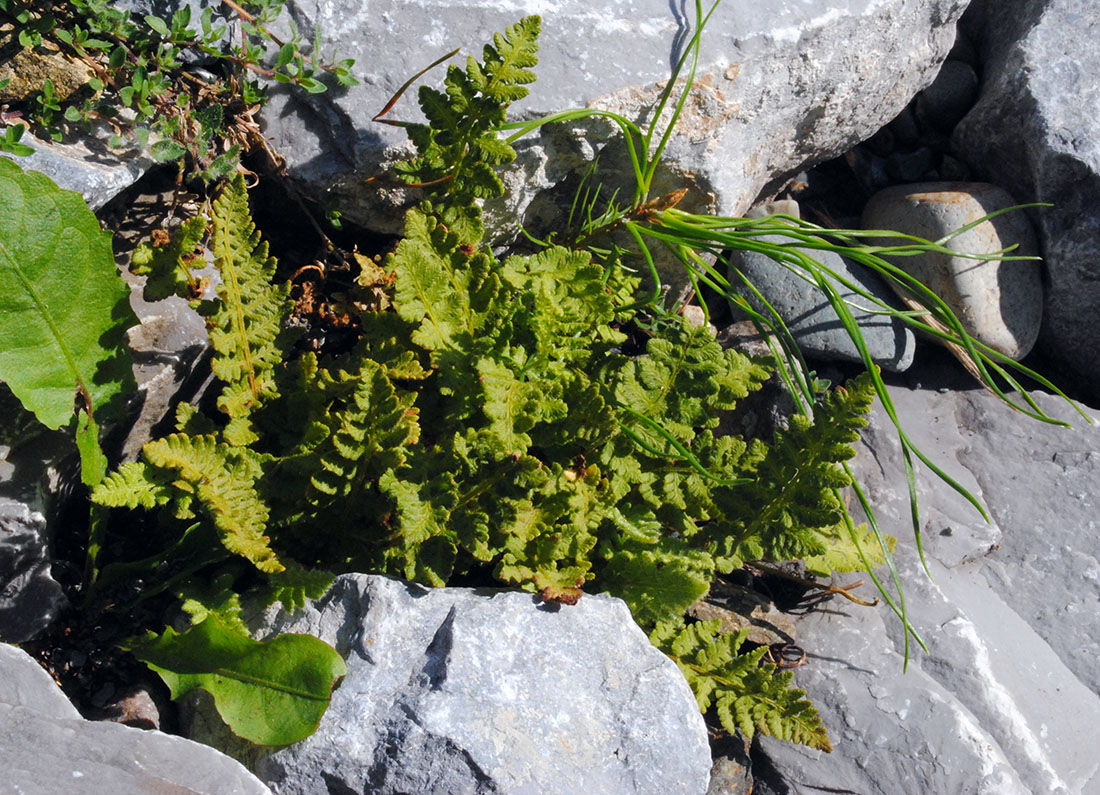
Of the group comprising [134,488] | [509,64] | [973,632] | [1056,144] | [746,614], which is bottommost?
[746,614]

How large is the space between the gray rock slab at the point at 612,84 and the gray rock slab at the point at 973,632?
3.70 feet

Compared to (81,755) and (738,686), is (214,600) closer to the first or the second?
(81,755)

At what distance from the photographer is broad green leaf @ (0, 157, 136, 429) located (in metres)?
2.15

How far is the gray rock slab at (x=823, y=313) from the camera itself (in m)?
3.24

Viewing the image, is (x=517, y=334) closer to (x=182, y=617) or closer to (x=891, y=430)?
(x=182, y=617)

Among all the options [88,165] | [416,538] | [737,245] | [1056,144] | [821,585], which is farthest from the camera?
[1056,144]

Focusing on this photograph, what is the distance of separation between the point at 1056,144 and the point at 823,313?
1116 millimetres

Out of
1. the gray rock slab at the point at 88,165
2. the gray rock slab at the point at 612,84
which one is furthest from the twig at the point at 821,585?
the gray rock slab at the point at 88,165

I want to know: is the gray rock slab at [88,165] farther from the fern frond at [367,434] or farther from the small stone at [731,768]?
the small stone at [731,768]

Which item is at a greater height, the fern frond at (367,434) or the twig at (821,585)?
the fern frond at (367,434)

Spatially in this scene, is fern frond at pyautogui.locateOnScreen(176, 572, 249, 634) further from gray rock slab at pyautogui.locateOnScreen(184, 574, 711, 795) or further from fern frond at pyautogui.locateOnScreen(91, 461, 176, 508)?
fern frond at pyautogui.locateOnScreen(91, 461, 176, 508)

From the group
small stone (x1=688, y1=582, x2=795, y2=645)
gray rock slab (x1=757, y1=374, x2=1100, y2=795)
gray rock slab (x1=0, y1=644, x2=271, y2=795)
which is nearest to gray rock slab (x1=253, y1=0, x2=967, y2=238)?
gray rock slab (x1=757, y1=374, x2=1100, y2=795)

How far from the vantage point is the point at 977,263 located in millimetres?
3400

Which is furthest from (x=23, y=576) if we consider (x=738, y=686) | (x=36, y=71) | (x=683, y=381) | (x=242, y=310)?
(x=738, y=686)
